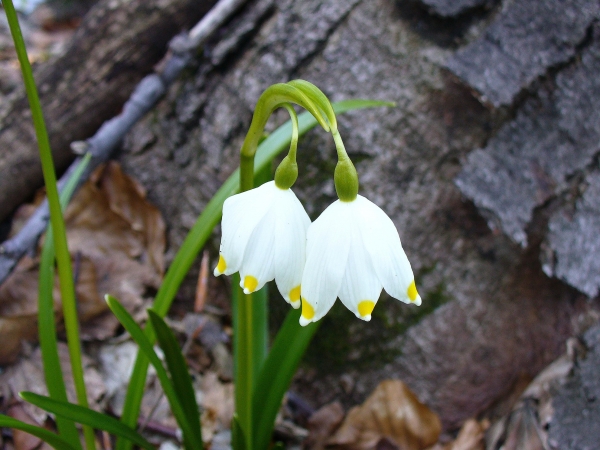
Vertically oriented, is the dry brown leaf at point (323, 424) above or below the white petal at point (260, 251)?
below

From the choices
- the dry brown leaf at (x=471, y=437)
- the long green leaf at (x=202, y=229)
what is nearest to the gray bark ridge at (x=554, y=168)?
the long green leaf at (x=202, y=229)

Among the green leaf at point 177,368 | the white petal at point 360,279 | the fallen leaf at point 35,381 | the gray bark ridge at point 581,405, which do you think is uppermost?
the white petal at point 360,279

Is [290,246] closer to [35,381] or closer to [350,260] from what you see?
[350,260]

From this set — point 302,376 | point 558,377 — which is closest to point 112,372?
point 302,376

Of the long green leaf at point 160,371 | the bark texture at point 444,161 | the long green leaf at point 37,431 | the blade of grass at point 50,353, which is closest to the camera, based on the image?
the long green leaf at point 37,431

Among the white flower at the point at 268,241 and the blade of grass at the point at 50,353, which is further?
the blade of grass at the point at 50,353

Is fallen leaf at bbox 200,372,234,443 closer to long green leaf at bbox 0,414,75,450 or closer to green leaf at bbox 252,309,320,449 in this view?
green leaf at bbox 252,309,320,449

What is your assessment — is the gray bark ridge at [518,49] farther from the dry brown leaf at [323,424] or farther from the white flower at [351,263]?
the dry brown leaf at [323,424]
